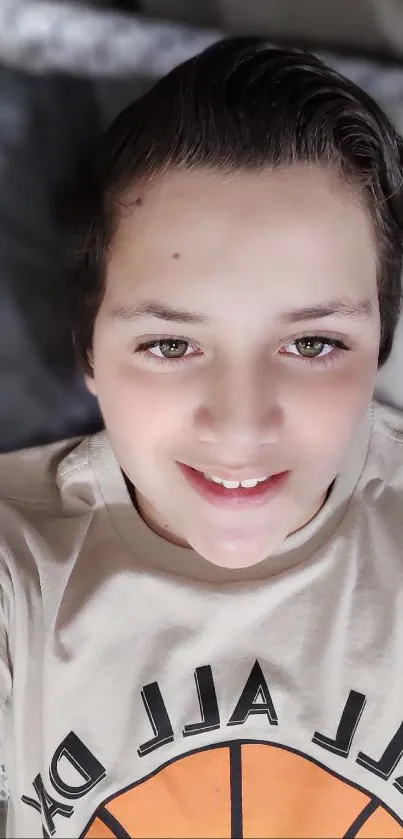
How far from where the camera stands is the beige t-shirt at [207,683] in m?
0.77

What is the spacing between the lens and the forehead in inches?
23.7

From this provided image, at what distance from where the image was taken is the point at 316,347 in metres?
0.69

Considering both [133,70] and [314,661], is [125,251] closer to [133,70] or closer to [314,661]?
[133,70]

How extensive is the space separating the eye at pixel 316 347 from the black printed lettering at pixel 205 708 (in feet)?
1.22

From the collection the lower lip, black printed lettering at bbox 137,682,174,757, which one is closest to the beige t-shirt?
black printed lettering at bbox 137,682,174,757

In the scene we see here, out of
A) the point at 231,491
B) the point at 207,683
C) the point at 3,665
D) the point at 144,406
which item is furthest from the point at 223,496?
the point at 3,665

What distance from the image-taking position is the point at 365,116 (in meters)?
0.68

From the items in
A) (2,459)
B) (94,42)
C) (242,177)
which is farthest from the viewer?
(2,459)

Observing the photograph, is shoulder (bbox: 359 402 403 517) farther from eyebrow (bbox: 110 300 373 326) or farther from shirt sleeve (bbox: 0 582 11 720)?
shirt sleeve (bbox: 0 582 11 720)

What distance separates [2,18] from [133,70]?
138 mm

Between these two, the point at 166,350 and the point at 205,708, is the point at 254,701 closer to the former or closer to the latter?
the point at 205,708

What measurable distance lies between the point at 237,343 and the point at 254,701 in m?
0.41

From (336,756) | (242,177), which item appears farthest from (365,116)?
(336,756)

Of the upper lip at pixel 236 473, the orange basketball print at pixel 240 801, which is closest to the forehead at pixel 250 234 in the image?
the upper lip at pixel 236 473
